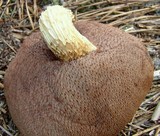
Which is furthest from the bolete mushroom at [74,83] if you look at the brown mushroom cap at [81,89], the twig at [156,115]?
the twig at [156,115]

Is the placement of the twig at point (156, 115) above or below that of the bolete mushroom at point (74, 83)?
below

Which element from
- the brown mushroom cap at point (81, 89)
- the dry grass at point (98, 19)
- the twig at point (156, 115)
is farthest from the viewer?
the dry grass at point (98, 19)

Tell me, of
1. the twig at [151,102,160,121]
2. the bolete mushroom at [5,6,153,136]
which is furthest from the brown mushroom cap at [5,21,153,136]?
the twig at [151,102,160,121]

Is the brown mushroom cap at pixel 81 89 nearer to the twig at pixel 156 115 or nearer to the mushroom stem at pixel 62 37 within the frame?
the mushroom stem at pixel 62 37

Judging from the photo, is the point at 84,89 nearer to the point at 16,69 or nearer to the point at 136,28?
the point at 16,69

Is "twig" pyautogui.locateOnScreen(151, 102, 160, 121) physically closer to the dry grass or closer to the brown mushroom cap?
the dry grass

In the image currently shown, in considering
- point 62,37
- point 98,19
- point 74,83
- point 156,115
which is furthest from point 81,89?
point 98,19

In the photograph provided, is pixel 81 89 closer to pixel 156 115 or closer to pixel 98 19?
pixel 156 115

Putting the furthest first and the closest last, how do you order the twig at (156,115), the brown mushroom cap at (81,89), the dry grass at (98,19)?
the dry grass at (98,19) → the twig at (156,115) → the brown mushroom cap at (81,89)
